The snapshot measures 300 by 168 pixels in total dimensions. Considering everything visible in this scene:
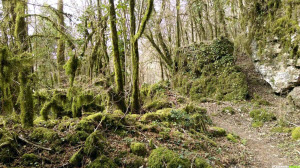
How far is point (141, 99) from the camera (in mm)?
8609

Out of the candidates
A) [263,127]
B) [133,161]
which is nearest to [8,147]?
[133,161]

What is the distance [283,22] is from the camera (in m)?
9.64

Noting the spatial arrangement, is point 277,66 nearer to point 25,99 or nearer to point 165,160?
point 165,160

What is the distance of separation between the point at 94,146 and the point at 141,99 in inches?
190

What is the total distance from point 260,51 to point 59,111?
10.9m

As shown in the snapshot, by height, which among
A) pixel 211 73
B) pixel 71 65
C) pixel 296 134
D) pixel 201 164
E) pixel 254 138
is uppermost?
pixel 71 65

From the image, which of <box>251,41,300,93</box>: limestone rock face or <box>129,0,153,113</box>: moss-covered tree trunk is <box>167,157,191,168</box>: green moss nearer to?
<box>129,0,153,113</box>: moss-covered tree trunk

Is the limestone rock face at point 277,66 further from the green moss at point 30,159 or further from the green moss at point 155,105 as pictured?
the green moss at point 30,159

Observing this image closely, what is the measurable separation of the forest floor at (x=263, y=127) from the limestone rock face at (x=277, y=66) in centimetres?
79

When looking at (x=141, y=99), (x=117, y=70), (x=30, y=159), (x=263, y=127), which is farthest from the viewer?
(x=141, y=99)

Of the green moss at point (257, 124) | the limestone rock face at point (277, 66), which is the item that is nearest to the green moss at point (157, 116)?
the green moss at point (257, 124)

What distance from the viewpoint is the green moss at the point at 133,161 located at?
12.4ft

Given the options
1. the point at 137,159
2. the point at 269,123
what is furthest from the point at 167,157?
the point at 269,123

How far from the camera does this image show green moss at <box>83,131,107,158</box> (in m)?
3.80
